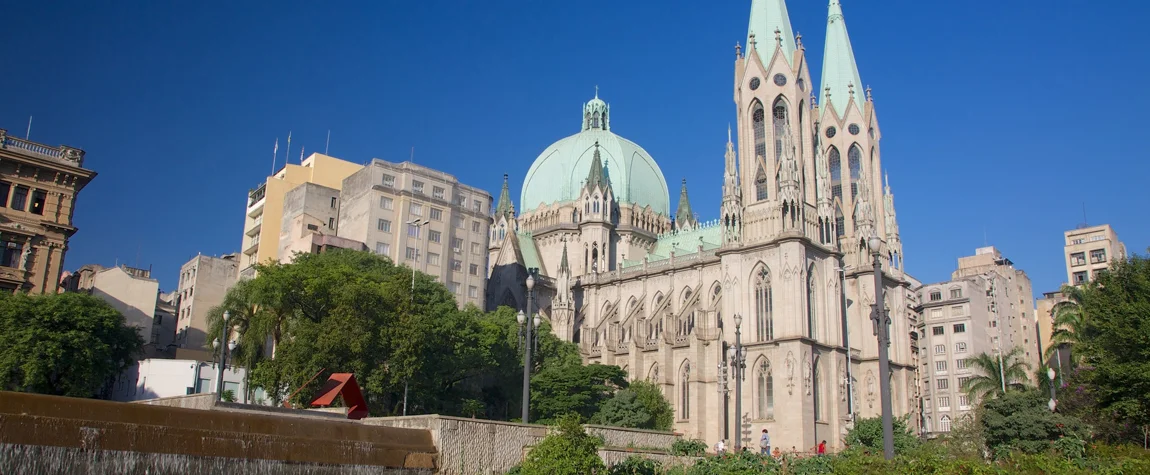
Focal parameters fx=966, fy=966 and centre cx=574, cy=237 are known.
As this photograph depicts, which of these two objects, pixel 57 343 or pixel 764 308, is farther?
pixel 764 308

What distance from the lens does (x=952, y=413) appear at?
330ft

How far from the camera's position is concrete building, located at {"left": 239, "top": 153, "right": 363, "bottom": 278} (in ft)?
273

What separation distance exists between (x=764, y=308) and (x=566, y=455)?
44.0 metres

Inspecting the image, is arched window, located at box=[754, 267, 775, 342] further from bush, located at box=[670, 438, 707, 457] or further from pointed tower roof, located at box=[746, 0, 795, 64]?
bush, located at box=[670, 438, 707, 457]

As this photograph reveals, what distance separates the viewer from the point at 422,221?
7381 centimetres

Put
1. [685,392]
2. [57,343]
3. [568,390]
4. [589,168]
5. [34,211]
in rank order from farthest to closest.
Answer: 1. [589,168]
2. [685,392]
3. [568,390]
4. [34,211]
5. [57,343]

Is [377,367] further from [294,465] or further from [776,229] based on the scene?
[776,229]

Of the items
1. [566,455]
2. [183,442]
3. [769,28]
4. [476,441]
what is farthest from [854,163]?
[183,442]

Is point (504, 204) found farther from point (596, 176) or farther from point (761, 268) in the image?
point (761, 268)

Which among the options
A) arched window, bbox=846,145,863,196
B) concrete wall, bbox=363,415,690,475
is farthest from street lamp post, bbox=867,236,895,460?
arched window, bbox=846,145,863,196

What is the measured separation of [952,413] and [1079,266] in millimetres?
26435

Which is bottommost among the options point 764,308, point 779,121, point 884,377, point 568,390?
point 884,377

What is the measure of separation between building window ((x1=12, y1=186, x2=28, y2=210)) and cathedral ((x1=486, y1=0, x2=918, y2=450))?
40.2m

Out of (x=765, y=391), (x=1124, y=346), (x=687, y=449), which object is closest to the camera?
(x=687, y=449)
